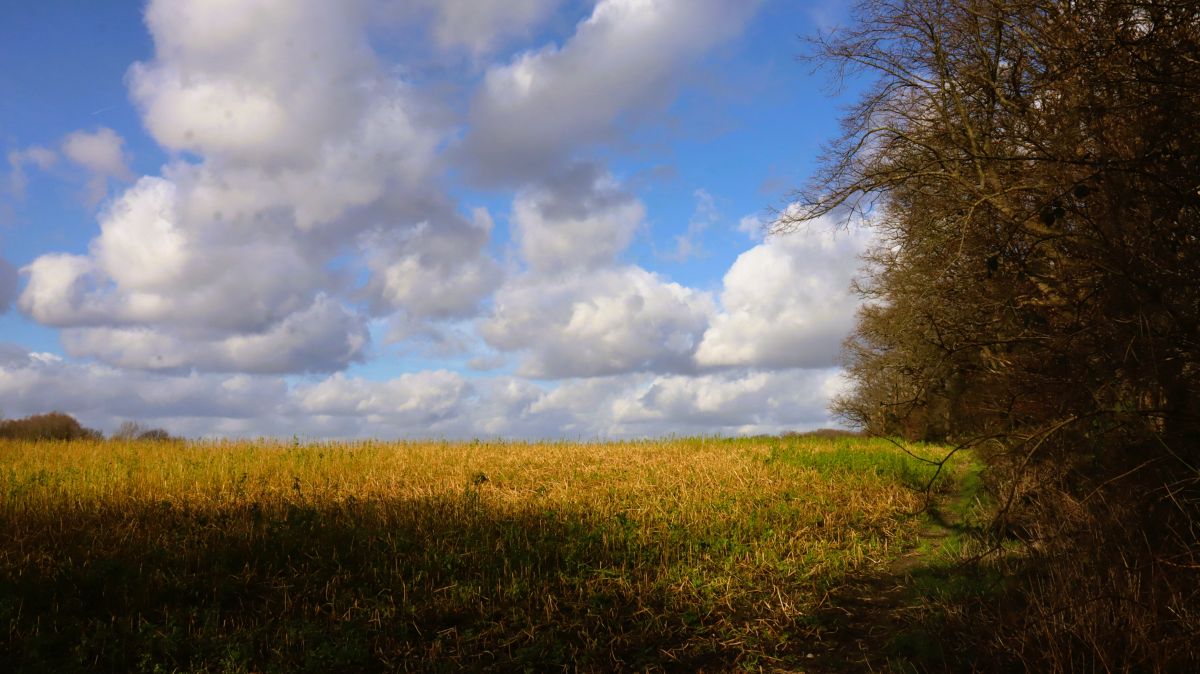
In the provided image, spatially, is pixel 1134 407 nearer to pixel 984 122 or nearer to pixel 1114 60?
pixel 1114 60

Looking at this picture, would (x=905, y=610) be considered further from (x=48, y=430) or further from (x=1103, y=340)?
(x=48, y=430)

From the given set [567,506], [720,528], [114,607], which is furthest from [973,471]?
→ [114,607]

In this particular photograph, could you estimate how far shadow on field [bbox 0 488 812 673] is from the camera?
6430 millimetres

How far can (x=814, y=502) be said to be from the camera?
480 inches

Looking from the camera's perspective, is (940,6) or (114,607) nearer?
(114,607)

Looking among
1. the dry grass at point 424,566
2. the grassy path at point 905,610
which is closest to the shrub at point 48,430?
the dry grass at point 424,566

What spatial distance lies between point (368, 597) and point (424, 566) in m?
0.79

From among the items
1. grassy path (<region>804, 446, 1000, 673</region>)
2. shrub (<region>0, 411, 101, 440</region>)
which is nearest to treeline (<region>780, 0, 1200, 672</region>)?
grassy path (<region>804, 446, 1000, 673</region>)

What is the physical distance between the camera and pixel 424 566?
820cm

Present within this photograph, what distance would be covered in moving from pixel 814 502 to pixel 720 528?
9.01 ft

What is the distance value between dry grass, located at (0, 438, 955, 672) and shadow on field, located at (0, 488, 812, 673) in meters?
0.03

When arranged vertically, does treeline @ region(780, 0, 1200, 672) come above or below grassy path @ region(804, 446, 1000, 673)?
above

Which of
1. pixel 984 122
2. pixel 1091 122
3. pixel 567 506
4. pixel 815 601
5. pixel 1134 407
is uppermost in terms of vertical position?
pixel 984 122

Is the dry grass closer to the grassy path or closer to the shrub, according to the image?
the grassy path
